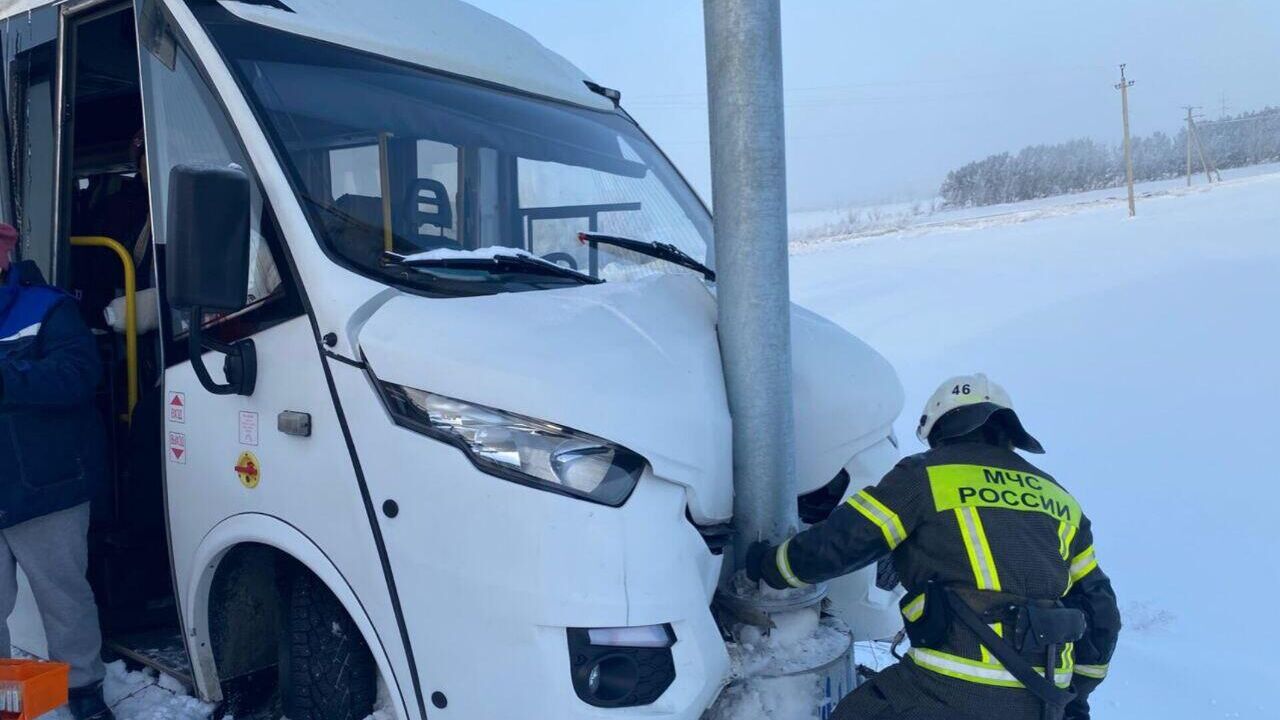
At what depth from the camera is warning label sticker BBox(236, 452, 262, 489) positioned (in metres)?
2.62

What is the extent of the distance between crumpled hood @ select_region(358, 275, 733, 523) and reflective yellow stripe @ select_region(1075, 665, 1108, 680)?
3.36 feet

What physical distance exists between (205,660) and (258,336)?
3.43 ft

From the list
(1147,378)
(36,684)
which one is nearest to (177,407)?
(36,684)

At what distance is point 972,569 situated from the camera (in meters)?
2.38

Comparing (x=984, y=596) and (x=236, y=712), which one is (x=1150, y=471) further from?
(x=236, y=712)

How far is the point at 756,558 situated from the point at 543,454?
65 centimetres

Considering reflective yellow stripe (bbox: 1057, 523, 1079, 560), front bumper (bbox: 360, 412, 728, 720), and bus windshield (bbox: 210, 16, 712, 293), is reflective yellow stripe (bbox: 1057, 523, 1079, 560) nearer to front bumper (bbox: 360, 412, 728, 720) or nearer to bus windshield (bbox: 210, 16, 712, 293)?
front bumper (bbox: 360, 412, 728, 720)

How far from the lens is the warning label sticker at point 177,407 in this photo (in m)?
2.85

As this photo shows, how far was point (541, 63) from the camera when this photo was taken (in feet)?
12.4

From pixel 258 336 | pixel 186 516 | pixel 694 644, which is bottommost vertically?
pixel 694 644

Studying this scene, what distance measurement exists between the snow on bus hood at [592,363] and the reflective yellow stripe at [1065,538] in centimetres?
81

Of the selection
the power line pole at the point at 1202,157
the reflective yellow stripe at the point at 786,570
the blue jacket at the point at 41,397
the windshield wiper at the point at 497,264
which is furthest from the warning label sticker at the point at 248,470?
the power line pole at the point at 1202,157

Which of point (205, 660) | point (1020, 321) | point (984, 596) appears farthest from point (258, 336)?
point (1020, 321)

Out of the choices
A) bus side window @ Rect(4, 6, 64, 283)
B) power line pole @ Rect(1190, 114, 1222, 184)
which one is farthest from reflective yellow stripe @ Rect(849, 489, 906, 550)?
power line pole @ Rect(1190, 114, 1222, 184)
